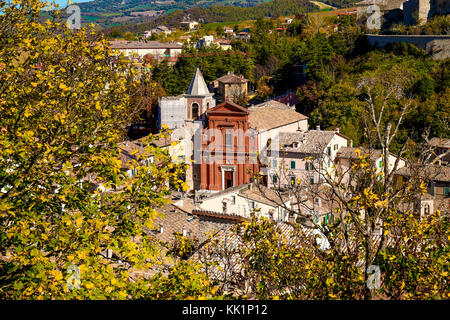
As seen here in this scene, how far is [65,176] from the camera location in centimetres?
984

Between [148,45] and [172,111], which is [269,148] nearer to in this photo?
[172,111]

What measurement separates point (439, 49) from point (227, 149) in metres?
29.4

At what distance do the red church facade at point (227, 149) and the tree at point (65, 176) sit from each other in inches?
1163

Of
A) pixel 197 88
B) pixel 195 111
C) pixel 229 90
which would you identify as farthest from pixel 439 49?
pixel 195 111

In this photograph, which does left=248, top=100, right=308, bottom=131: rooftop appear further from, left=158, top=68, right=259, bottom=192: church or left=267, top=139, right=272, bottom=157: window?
left=158, top=68, right=259, bottom=192: church

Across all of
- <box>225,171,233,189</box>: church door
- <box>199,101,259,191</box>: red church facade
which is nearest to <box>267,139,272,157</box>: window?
<box>199,101,259,191</box>: red church facade

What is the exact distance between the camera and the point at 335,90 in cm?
5238

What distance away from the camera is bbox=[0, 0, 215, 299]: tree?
8523 millimetres

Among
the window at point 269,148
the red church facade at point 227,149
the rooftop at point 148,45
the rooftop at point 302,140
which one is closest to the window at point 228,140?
the red church facade at point 227,149

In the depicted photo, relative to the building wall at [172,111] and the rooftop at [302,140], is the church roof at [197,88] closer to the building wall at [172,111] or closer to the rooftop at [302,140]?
the building wall at [172,111]

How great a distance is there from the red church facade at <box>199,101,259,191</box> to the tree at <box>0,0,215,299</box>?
96.9ft

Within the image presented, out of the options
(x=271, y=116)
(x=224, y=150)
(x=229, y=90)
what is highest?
(x=271, y=116)

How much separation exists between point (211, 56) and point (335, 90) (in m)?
25.9
